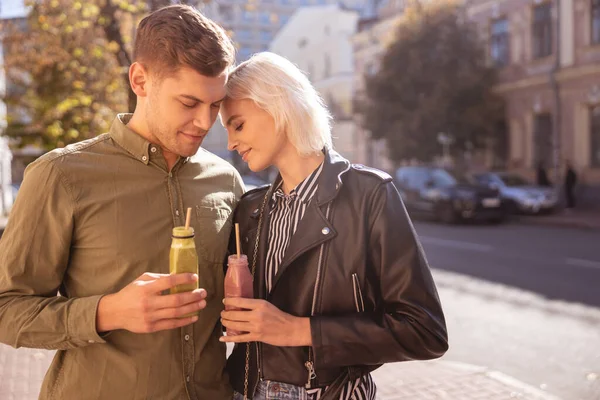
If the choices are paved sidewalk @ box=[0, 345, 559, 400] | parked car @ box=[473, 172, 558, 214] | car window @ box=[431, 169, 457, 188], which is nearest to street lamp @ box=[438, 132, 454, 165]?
parked car @ box=[473, 172, 558, 214]

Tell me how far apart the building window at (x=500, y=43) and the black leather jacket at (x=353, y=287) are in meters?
26.0

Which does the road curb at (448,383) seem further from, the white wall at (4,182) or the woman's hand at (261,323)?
the white wall at (4,182)

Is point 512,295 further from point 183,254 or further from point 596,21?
point 596,21

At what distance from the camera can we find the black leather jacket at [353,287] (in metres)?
2.05

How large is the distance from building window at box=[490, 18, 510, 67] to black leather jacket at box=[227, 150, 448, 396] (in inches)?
1024

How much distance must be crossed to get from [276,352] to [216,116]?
0.82 meters

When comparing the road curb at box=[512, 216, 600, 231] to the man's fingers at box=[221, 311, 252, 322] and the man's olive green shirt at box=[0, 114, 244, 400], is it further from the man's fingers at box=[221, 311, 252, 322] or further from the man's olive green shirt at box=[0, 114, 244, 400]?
the man's fingers at box=[221, 311, 252, 322]

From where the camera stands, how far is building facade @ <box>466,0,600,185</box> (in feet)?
73.4

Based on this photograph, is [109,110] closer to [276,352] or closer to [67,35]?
[67,35]

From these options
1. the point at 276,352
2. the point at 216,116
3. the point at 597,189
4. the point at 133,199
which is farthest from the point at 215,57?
the point at 597,189

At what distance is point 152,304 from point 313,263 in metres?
0.57

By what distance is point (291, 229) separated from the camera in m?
2.29

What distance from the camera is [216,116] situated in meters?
2.30

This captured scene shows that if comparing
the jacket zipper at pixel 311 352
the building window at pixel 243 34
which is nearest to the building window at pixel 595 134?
the jacket zipper at pixel 311 352
